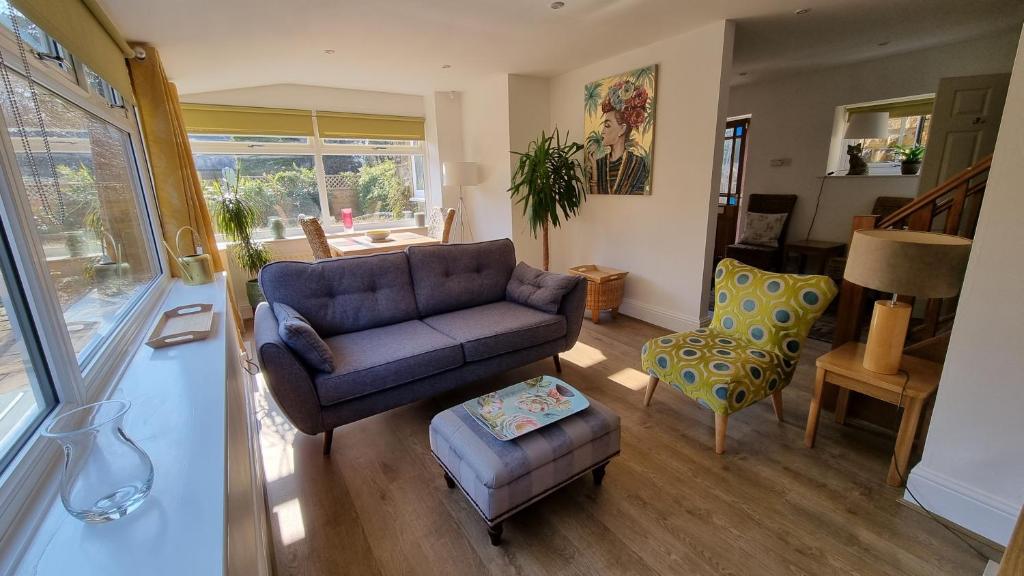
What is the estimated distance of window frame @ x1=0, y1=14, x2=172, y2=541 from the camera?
0.80 metres

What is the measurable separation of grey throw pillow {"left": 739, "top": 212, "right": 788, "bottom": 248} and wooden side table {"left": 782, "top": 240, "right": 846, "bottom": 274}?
7.2 inches

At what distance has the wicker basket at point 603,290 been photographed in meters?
3.83

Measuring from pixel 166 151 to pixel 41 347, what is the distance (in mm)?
2513

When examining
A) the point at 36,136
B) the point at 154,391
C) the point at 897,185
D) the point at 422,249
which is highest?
the point at 36,136

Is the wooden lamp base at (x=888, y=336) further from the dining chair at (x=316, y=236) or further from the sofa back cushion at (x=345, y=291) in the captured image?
the dining chair at (x=316, y=236)

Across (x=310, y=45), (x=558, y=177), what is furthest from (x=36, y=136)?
(x=558, y=177)

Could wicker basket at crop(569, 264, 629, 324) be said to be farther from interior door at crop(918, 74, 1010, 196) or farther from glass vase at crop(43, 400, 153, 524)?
glass vase at crop(43, 400, 153, 524)

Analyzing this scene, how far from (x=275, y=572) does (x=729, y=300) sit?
8.27 ft

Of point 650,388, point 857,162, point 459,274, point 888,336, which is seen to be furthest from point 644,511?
point 857,162

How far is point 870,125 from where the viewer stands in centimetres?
388

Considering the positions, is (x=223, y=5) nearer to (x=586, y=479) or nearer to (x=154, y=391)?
(x=154, y=391)

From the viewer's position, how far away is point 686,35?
314 centimetres

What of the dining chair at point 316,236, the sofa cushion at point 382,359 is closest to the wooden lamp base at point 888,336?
the sofa cushion at point 382,359

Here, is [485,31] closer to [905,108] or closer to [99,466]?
[99,466]
